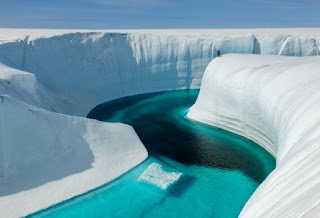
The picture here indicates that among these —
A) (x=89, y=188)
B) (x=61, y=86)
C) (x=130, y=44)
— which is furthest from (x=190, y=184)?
(x=130, y=44)

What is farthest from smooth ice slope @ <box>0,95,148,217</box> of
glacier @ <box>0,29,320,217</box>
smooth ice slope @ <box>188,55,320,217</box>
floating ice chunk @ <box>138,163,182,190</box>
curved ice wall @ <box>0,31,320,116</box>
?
curved ice wall @ <box>0,31,320,116</box>

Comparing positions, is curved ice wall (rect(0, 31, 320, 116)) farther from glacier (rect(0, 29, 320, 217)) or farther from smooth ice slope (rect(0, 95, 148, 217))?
smooth ice slope (rect(0, 95, 148, 217))

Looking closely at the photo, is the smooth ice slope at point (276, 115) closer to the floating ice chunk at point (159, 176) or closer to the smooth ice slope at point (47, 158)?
the floating ice chunk at point (159, 176)

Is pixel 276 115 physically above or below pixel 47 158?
above

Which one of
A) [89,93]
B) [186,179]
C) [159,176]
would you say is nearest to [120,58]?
[89,93]

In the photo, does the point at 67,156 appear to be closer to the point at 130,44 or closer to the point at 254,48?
the point at 130,44

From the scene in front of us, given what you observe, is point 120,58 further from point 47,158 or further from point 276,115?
point 276,115
